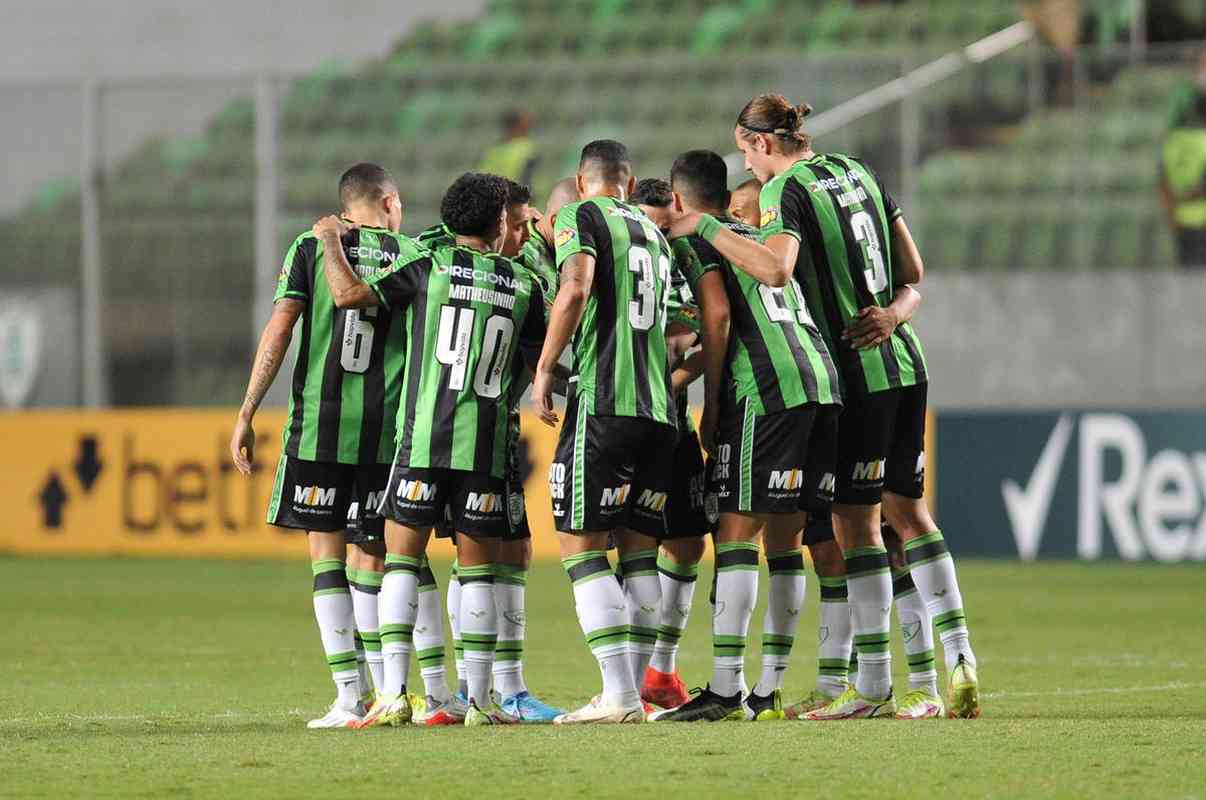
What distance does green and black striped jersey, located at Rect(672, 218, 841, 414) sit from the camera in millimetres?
6859

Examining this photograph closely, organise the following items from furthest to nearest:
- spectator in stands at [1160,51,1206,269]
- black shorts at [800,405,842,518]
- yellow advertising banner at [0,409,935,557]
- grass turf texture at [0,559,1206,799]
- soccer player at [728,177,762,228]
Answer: yellow advertising banner at [0,409,935,557], spectator in stands at [1160,51,1206,269], soccer player at [728,177,762,228], black shorts at [800,405,842,518], grass turf texture at [0,559,1206,799]

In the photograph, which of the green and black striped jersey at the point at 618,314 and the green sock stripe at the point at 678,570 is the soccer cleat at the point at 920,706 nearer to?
the green sock stripe at the point at 678,570

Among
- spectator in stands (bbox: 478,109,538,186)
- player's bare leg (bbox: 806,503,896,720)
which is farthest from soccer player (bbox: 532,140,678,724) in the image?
spectator in stands (bbox: 478,109,538,186)

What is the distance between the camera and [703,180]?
23.3ft

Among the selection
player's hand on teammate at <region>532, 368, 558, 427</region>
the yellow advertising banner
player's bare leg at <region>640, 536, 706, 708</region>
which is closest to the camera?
player's hand on teammate at <region>532, 368, 558, 427</region>

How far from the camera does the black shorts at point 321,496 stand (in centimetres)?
711

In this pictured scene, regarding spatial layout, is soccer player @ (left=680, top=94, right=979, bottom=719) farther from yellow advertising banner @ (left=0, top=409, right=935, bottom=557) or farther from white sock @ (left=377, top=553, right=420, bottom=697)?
yellow advertising banner @ (left=0, top=409, right=935, bottom=557)

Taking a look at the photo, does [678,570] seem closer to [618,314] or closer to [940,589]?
[940,589]

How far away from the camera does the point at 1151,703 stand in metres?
7.43

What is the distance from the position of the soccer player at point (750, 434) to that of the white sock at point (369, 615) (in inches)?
39.1

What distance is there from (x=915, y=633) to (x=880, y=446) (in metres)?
0.72

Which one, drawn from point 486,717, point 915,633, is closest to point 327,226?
point 486,717

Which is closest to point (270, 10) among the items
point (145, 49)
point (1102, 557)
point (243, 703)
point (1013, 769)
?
point (145, 49)

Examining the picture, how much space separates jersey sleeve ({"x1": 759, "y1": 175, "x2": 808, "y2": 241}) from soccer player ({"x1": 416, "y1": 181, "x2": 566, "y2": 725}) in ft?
2.65
